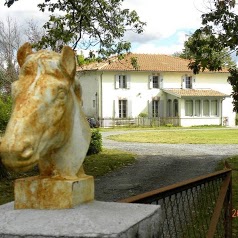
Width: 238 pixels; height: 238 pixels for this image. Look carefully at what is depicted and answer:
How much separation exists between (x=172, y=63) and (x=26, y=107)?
49.2 m

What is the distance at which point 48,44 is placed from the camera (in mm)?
15688

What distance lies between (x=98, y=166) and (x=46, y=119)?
560 inches

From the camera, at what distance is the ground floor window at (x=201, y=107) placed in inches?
1907

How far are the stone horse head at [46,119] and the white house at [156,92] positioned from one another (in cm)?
4295

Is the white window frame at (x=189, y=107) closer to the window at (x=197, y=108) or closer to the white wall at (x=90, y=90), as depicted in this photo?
the window at (x=197, y=108)

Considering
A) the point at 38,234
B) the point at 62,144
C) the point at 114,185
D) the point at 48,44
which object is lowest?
the point at 114,185

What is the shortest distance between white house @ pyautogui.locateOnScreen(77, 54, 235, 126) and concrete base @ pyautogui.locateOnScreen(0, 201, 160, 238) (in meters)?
43.0

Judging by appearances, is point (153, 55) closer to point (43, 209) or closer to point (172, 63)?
point (172, 63)

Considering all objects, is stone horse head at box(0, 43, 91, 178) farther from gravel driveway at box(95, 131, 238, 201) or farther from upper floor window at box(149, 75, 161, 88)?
upper floor window at box(149, 75, 161, 88)

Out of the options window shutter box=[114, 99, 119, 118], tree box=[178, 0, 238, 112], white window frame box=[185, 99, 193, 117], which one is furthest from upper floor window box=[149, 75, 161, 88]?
tree box=[178, 0, 238, 112]

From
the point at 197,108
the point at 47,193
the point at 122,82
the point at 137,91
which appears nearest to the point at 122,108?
the point at 137,91

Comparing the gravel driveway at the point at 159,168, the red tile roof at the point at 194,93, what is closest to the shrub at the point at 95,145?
the gravel driveway at the point at 159,168

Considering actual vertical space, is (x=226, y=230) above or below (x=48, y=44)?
below

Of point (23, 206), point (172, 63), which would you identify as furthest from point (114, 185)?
point (172, 63)
